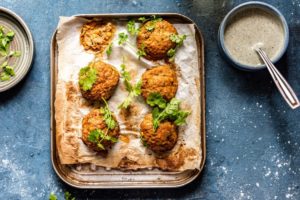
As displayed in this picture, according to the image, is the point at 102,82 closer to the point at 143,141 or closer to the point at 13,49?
the point at 143,141

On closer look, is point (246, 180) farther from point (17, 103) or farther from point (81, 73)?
point (17, 103)

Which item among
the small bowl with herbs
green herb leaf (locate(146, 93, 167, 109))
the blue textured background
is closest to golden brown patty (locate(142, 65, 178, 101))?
green herb leaf (locate(146, 93, 167, 109))

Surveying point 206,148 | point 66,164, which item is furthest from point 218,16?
point 66,164

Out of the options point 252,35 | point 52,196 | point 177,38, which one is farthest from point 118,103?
point 252,35

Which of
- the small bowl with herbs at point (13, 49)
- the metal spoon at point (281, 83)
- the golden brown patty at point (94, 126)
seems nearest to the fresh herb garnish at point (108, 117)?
the golden brown patty at point (94, 126)

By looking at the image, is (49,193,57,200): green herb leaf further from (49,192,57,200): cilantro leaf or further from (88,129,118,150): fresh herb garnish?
(88,129,118,150): fresh herb garnish

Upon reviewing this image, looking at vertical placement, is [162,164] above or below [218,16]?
below
